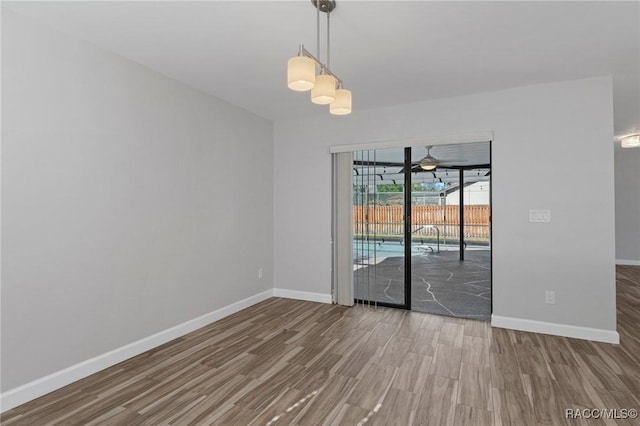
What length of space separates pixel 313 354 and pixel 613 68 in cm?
380

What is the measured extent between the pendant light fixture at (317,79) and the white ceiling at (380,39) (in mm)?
93

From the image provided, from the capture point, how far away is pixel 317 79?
1953mm

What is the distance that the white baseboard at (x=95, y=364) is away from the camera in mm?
2148

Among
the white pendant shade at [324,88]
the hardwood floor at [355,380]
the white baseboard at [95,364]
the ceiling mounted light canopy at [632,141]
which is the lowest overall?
the hardwood floor at [355,380]

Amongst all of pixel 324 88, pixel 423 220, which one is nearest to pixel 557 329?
pixel 423 220

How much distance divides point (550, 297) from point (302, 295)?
2.93m

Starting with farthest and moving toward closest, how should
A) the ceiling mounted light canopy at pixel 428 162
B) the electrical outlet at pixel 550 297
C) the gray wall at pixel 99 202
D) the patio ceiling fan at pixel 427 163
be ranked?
1. the ceiling mounted light canopy at pixel 428 162
2. the patio ceiling fan at pixel 427 163
3. the electrical outlet at pixel 550 297
4. the gray wall at pixel 99 202

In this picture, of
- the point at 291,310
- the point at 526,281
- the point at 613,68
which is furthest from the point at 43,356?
the point at 613,68

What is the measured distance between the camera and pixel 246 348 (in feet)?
10.0

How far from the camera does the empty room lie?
7.09 feet

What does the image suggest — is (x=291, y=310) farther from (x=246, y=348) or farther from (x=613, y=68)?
(x=613, y=68)

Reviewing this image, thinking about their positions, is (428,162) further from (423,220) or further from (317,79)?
(317,79)

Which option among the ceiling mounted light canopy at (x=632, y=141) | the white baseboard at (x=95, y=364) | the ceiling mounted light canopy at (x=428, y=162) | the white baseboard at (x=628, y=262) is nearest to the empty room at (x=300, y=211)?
the white baseboard at (x=95, y=364)

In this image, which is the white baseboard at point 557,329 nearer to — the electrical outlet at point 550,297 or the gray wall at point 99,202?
the electrical outlet at point 550,297
